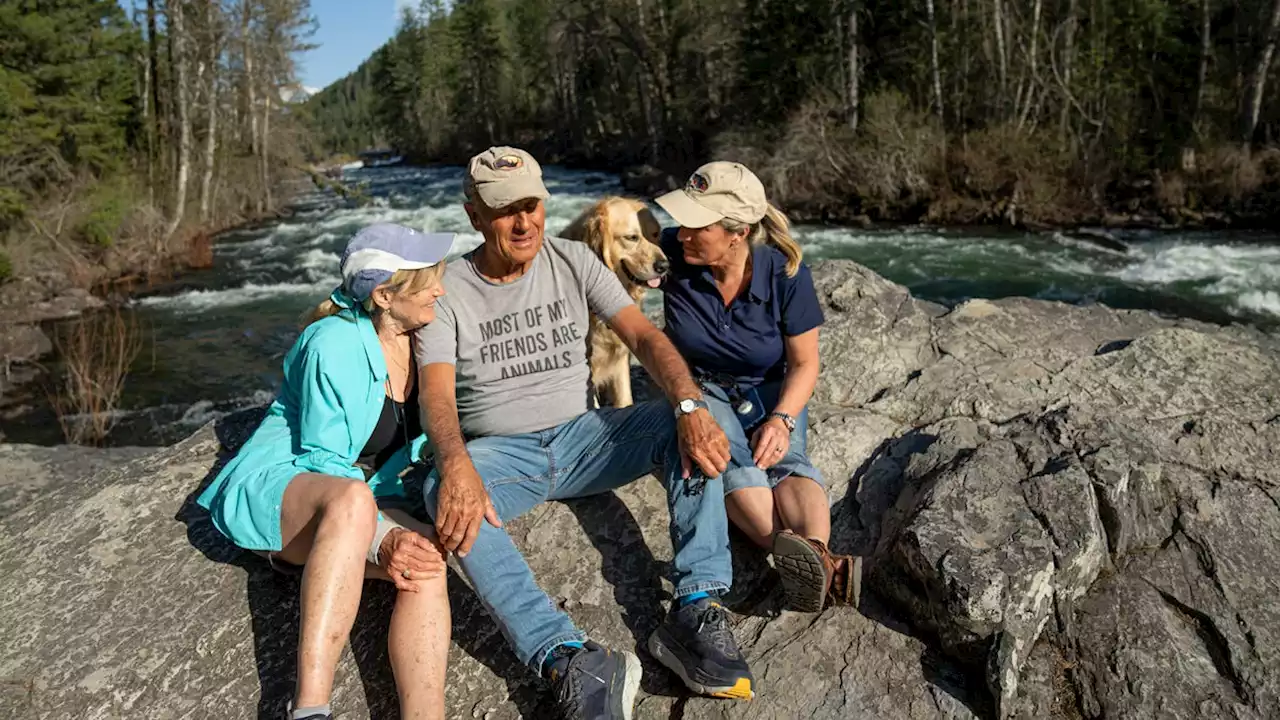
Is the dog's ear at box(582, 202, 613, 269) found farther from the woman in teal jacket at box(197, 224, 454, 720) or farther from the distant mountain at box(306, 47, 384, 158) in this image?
the distant mountain at box(306, 47, 384, 158)

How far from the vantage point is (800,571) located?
8.93ft

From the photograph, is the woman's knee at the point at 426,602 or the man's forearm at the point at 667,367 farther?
the man's forearm at the point at 667,367

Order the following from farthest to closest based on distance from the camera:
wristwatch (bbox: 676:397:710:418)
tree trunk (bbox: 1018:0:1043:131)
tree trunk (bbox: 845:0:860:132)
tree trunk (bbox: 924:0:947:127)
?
1. tree trunk (bbox: 845:0:860:132)
2. tree trunk (bbox: 924:0:947:127)
3. tree trunk (bbox: 1018:0:1043:131)
4. wristwatch (bbox: 676:397:710:418)

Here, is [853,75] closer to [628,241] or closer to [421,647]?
[628,241]

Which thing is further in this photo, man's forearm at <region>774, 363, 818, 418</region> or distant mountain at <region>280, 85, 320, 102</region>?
distant mountain at <region>280, 85, 320, 102</region>

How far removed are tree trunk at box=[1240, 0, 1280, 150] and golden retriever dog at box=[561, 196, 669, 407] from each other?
17789 mm

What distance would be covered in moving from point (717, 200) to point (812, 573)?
5.02 ft

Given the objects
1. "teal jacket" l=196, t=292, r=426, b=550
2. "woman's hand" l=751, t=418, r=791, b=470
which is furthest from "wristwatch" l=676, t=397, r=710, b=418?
"teal jacket" l=196, t=292, r=426, b=550

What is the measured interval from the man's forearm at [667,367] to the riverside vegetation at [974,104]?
52.6 ft

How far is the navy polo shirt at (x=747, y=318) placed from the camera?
350cm

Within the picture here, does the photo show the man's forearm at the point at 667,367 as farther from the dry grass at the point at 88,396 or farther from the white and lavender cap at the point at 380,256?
the dry grass at the point at 88,396

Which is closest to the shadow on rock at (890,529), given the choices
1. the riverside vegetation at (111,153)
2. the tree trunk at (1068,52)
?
the riverside vegetation at (111,153)

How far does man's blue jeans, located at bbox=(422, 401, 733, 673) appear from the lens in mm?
2617

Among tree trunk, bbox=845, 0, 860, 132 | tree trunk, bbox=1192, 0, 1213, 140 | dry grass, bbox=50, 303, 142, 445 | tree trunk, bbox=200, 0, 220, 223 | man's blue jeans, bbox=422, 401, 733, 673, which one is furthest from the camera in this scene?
tree trunk, bbox=845, 0, 860, 132
